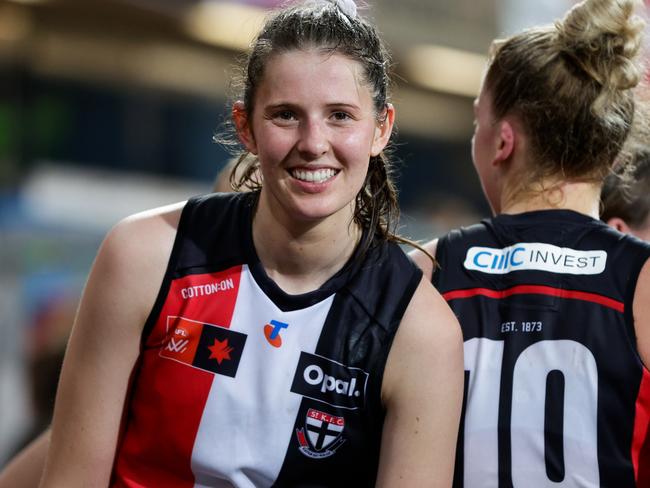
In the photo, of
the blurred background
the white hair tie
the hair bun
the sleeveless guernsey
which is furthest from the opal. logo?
the blurred background

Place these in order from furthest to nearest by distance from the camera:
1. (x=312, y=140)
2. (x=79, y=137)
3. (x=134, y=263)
A: (x=79, y=137)
(x=134, y=263)
(x=312, y=140)

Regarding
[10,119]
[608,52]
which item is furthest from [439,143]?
[608,52]

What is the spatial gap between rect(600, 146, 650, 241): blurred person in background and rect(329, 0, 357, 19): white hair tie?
3.24 ft

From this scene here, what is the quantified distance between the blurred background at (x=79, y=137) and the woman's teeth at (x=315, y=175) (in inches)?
157

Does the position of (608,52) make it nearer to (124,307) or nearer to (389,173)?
(389,173)

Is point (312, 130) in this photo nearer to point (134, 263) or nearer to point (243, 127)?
point (243, 127)

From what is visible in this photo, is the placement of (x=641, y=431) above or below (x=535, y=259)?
below

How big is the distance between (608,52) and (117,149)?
502cm

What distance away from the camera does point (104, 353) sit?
205 cm

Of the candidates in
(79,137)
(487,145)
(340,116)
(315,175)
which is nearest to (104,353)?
(315,175)

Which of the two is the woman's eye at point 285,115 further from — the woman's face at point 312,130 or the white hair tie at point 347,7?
the white hair tie at point 347,7

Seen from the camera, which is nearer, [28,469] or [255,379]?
[255,379]

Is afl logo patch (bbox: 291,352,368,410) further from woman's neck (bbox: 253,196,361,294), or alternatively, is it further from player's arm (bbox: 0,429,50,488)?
player's arm (bbox: 0,429,50,488)

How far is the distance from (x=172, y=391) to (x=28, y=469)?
72cm
